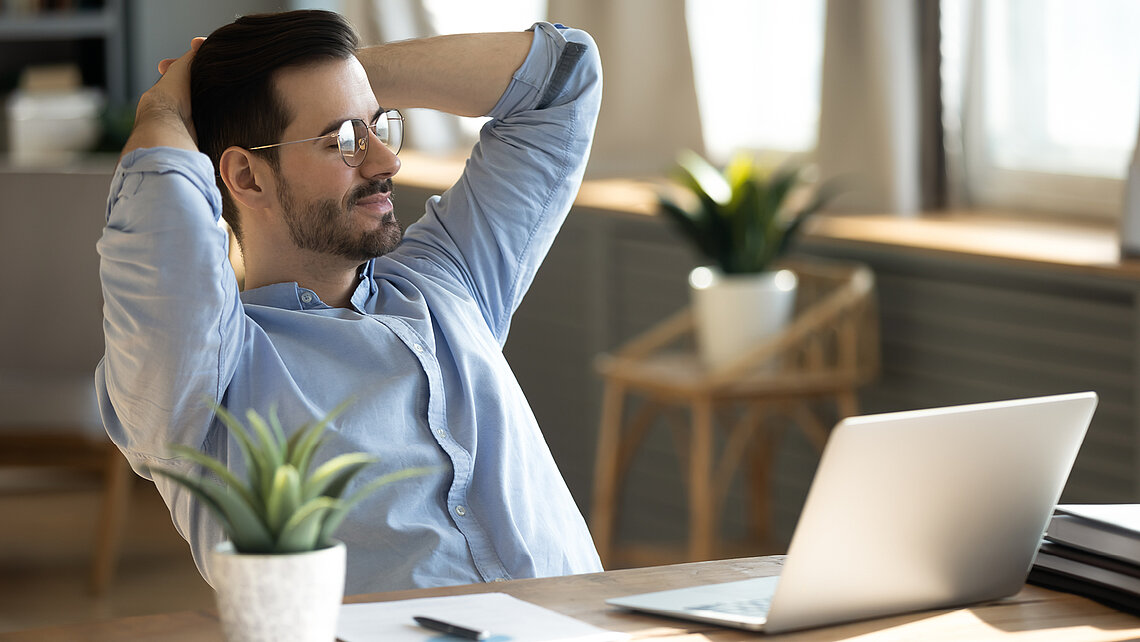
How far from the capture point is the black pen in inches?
40.6

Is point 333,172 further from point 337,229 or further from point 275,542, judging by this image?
point 275,542

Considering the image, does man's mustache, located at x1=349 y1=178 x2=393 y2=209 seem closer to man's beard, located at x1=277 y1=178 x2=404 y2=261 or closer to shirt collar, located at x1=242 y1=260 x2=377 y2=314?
man's beard, located at x1=277 y1=178 x2=404 y2=261

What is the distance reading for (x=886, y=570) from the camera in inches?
42.7

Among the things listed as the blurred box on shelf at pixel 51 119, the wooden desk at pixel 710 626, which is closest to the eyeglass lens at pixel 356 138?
the wooden desk at pixel 710 626

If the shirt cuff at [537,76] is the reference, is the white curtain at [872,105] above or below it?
below

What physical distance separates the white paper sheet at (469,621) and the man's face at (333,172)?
1.70 ft

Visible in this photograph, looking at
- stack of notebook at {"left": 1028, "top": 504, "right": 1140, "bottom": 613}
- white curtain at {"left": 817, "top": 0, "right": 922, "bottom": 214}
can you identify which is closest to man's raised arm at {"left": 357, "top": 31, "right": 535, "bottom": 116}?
stack of notebook at {"left": 1028, "top": 504, "right": 1140, "bottom": 613}

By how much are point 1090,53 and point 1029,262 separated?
27.2 inches

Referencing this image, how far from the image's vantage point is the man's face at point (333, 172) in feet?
5.08

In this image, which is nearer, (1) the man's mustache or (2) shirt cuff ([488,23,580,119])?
(1) the man's mustache

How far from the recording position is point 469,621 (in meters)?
1.08

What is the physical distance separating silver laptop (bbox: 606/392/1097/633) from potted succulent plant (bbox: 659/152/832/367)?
2.01 m

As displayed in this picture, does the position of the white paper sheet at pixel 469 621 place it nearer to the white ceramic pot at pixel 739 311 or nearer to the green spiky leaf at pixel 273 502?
the green spiky leaf at pixel 273 502

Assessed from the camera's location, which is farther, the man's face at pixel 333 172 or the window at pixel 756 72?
the window at pixel 756 72
